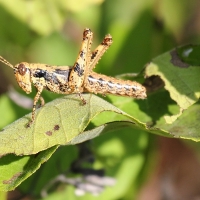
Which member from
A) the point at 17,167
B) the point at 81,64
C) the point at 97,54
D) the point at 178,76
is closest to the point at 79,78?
Answer: the point at 81,64

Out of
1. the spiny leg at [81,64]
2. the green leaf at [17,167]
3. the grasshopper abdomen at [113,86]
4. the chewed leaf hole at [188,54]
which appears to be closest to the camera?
the green leaf at [17,167]

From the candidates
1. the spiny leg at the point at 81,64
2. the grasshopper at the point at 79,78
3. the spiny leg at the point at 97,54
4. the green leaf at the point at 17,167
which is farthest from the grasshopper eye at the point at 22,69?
the green leaf at the point at 17,167

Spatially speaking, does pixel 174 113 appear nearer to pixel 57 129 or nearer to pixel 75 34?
pixel 57 129

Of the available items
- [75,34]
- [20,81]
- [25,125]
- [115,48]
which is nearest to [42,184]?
[20,81]

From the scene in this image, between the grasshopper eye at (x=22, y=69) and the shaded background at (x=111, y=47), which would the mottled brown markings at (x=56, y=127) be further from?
the shaded background at (x=111, y=47)

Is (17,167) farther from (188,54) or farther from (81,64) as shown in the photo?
(188,54)
